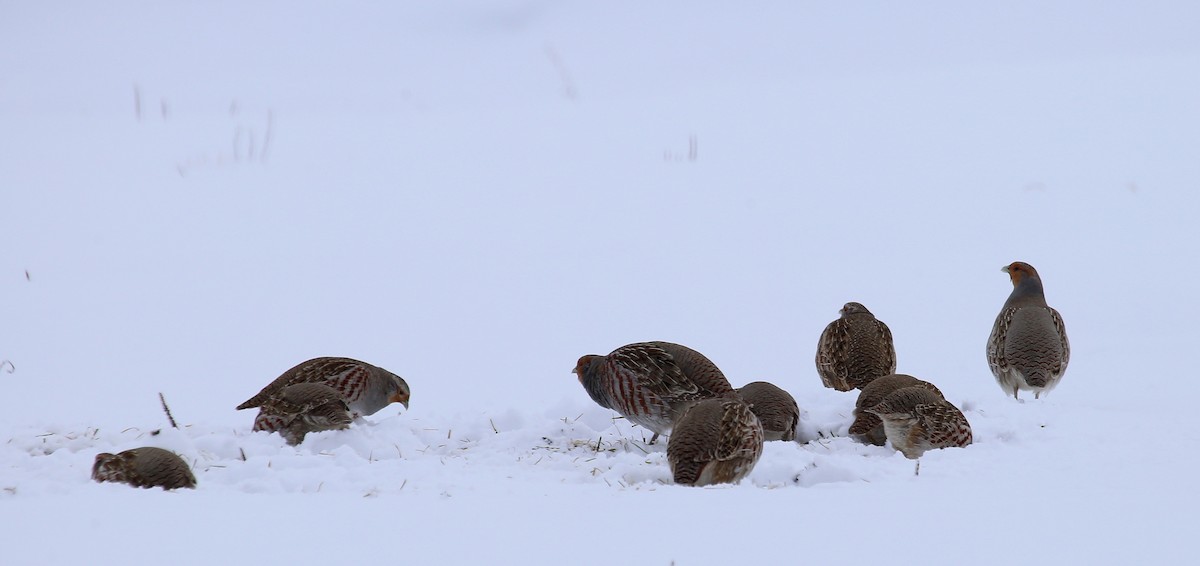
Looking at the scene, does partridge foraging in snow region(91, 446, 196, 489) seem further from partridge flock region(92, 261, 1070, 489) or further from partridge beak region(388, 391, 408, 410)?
partridge beak region(388, 391, 408, 410)

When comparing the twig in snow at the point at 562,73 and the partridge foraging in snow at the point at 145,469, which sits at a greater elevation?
the twig in snow at the point at 562,73

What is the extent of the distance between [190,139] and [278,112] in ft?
7.86

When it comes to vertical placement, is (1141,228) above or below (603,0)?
below

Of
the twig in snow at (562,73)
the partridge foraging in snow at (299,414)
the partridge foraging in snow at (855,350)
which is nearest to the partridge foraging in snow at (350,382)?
the partridge foraging in snow at (299,414)

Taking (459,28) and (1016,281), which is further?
(459,28)

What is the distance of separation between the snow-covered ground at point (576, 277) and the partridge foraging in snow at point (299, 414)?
0.60ft

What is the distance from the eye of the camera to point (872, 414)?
6035mm

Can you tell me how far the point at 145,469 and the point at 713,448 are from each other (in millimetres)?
2360

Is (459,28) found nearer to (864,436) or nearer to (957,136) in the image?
(957,136)

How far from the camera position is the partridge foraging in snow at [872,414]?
19.8 ft

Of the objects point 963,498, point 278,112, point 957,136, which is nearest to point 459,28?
point 278,112

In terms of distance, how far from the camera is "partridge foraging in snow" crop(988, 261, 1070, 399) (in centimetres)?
764

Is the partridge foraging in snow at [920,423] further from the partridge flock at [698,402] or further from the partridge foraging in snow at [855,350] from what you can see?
the partridge foraging in snow at [855,350]

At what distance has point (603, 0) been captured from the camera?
25531 millimetres
